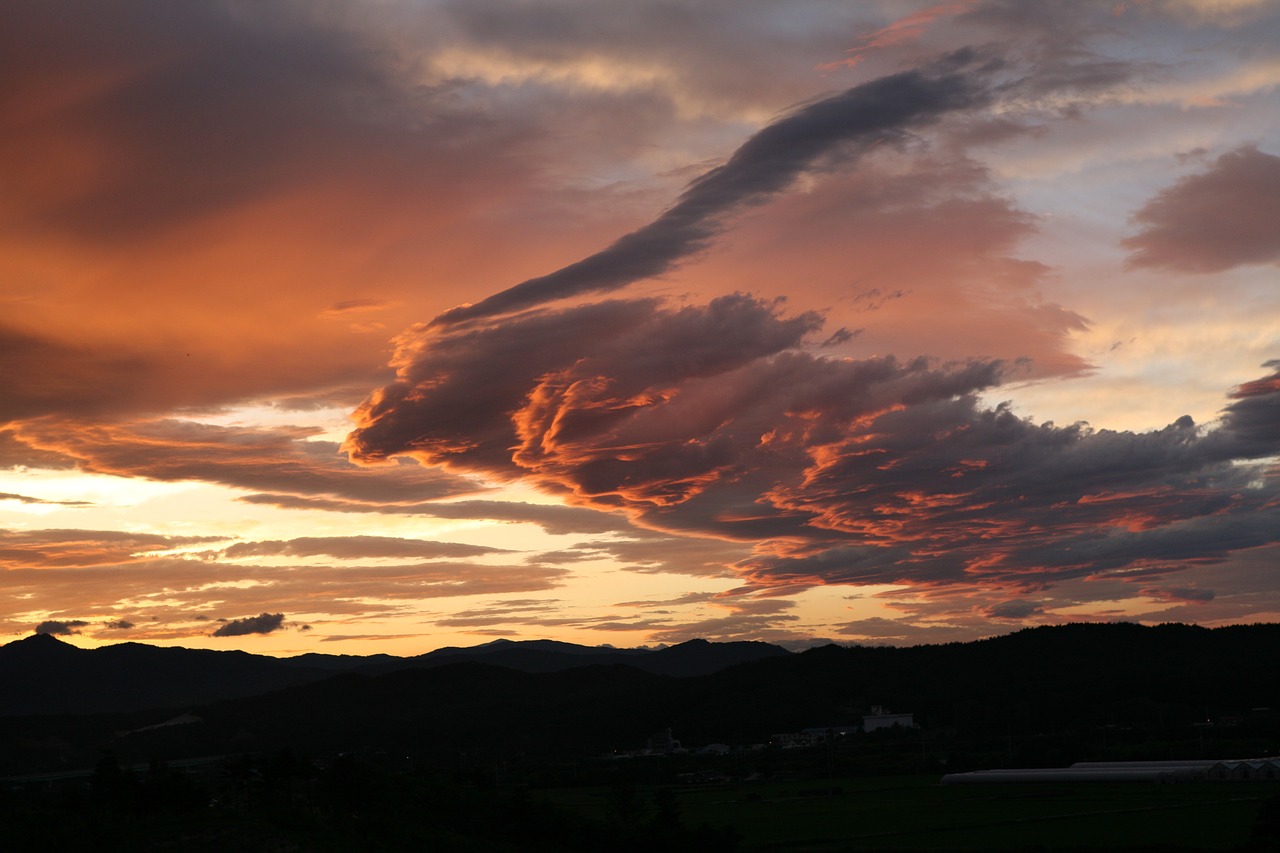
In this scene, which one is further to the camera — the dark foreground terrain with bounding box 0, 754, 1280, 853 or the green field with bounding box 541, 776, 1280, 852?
the green field with bounding box 541, 776, 1280, 852

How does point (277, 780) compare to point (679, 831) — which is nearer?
point (277, 780)

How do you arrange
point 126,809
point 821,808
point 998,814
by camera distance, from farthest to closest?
point 821,808, point 998,814, point 126,809

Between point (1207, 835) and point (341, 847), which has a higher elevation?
point (341, 847)

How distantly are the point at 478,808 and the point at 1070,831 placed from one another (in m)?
53.4

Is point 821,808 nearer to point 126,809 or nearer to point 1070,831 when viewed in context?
point 1070,831

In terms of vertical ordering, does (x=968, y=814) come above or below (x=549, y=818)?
below

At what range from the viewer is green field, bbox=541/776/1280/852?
103m

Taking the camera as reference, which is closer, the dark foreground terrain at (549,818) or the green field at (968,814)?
the dark foreground terrain at (549,818)

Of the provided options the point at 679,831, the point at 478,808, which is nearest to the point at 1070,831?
the point at 679,831

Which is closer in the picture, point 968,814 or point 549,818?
point 549,818

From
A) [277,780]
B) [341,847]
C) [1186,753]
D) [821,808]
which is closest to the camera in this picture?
[341,847]

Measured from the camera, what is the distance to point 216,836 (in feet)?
227

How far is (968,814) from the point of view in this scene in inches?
5034

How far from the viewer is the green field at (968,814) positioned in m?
103
